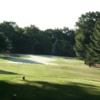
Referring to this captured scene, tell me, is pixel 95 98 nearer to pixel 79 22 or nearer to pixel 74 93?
pixel 74 93

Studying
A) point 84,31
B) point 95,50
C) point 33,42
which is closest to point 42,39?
point 33,42

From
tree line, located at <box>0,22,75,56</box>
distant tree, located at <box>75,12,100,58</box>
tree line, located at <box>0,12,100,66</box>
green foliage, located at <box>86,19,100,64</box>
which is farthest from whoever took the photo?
tree line, located at <box>0,22,75,56</box>

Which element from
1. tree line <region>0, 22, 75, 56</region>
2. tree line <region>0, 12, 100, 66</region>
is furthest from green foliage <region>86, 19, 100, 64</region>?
tree line <region>0, 22, 75, 56</region>

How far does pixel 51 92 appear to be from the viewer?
1939cm

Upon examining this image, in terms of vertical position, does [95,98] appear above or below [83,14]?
below

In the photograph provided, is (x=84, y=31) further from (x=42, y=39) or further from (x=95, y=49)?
(x=42, y=39)

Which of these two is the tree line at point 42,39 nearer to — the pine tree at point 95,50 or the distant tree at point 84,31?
the distant tree at point 84,31

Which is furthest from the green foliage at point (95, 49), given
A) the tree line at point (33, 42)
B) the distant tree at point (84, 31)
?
the tree line at point (33, 42)

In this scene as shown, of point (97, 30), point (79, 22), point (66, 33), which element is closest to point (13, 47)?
point (66, 33)

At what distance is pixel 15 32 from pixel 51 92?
11655 centimetres

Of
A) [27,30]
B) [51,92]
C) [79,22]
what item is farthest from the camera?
[27,30]

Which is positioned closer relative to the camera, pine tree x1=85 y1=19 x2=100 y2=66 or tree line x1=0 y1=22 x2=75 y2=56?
pine tree x1=85 y1=19 x2=100 y2=66

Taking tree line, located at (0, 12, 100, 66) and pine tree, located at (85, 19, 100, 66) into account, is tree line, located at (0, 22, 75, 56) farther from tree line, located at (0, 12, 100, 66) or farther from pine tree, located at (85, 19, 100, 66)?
pine tree, located at (85, 19, 100, 66)

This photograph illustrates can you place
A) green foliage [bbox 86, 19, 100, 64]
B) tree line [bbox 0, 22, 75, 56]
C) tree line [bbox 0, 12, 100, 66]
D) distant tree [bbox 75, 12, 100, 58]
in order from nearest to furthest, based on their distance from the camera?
green foliage [bbox 86, 19, 100, 64] → distant tree [bbox 75, 12, 100, 58] → tree line [bbox 0, 12, 100, 66] → tree line [bbox 0, 22, 75, 56]
